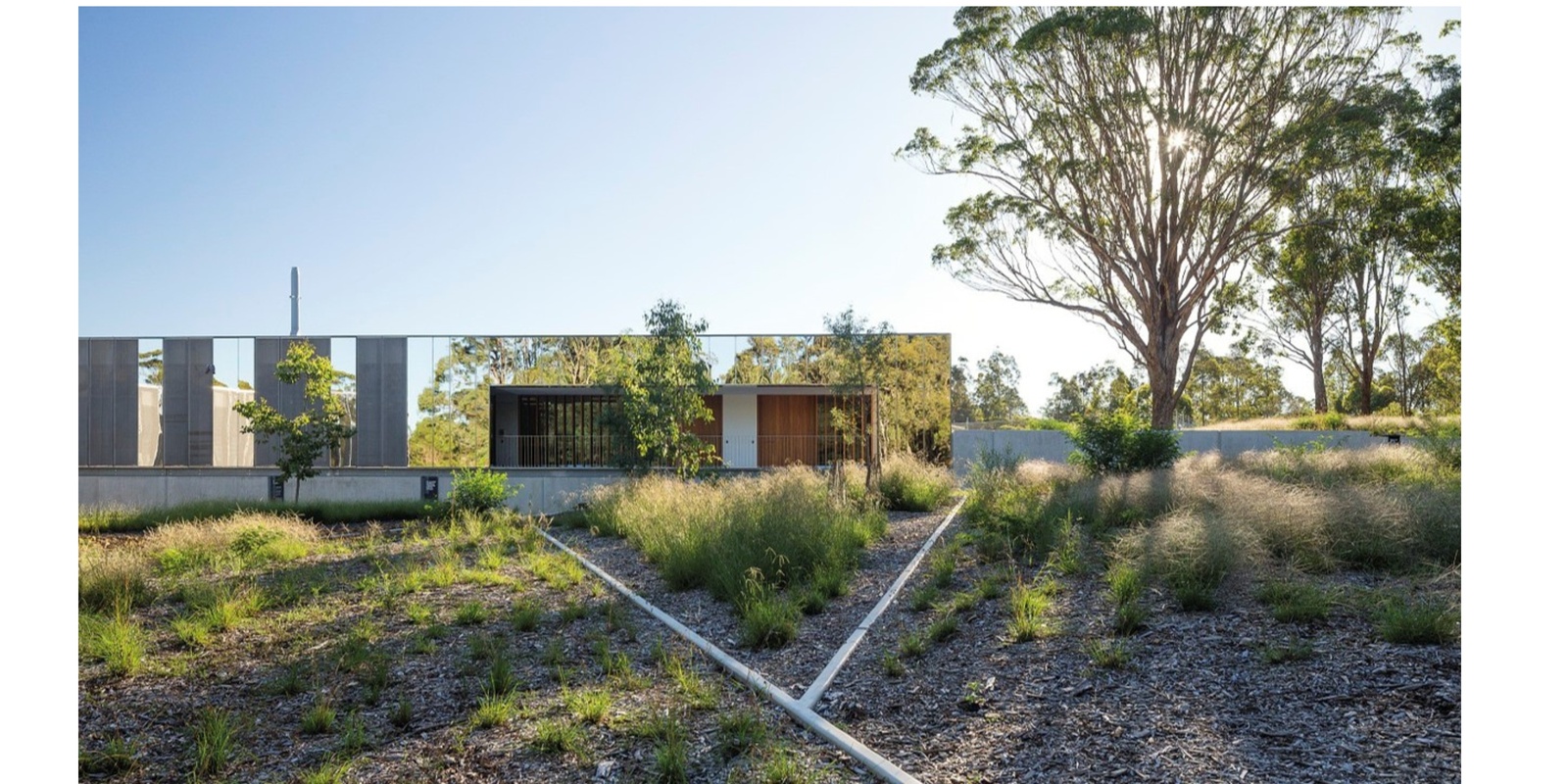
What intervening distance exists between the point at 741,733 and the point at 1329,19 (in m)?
17.0

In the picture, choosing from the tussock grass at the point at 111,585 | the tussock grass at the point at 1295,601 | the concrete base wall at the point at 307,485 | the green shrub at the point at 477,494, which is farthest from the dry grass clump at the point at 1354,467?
the concrete base wall at the point at 307,485

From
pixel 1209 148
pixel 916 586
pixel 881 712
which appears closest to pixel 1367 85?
pixel 1209 148

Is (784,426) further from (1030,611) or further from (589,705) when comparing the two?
(589,705)

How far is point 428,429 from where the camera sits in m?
21.8

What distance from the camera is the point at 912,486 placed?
491 inches

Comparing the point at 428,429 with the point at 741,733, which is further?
the point at 428,429

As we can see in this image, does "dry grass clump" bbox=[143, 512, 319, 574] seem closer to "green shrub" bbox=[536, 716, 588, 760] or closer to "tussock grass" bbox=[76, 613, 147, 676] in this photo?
"tussock grass" bbox=[76, 613, 147, 676]

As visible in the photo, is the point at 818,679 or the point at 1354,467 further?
the point at 1354,467

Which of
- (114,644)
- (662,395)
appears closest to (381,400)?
(662,395)

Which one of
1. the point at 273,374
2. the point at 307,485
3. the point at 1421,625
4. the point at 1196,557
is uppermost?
the point at 273,374

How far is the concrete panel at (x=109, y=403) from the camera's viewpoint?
21.8 m

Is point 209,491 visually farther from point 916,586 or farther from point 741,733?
point 741,733

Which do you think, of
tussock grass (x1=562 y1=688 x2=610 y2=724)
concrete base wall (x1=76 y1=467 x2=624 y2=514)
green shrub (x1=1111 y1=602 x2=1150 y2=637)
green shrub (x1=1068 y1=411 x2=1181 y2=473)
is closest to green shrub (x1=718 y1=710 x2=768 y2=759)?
tussock grass (x1=562 y1=688 x2=610 y2=724)

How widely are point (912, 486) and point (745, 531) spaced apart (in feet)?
18.0
